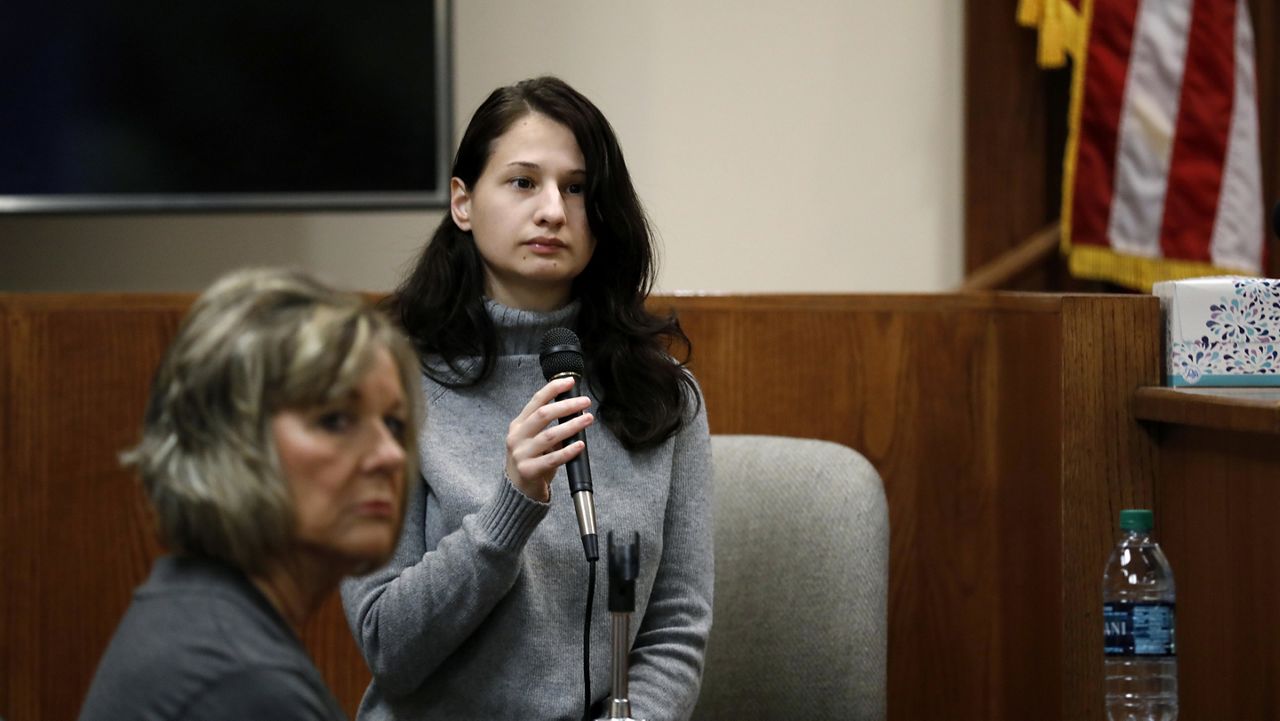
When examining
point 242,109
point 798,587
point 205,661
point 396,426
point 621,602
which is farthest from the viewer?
point 242,109

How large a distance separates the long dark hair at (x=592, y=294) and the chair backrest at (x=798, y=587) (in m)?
0.31

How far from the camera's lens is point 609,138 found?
6.04ft

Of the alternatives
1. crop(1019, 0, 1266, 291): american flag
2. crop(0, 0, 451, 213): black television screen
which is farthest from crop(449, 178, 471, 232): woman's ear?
crop(1019, 0, 1266, 291): american flag

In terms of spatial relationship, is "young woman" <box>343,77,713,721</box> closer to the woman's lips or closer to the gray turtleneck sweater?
the gray turtleneck sweater

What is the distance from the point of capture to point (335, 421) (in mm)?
954

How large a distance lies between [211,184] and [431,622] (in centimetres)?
180

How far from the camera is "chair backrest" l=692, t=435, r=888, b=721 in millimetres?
2062

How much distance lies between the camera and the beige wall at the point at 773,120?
351 centimetres

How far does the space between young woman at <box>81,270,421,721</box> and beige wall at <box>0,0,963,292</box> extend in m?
2.55

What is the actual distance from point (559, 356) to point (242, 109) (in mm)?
1845

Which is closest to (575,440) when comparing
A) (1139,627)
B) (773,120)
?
(1139,627)

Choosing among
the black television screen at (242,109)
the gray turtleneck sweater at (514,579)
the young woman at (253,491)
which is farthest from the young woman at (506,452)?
the black television screen at (242,109)

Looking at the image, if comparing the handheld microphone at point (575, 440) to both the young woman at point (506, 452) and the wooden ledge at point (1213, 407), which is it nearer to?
the young woman at point (506, 452)

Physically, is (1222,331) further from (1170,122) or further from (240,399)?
(1170,122)
